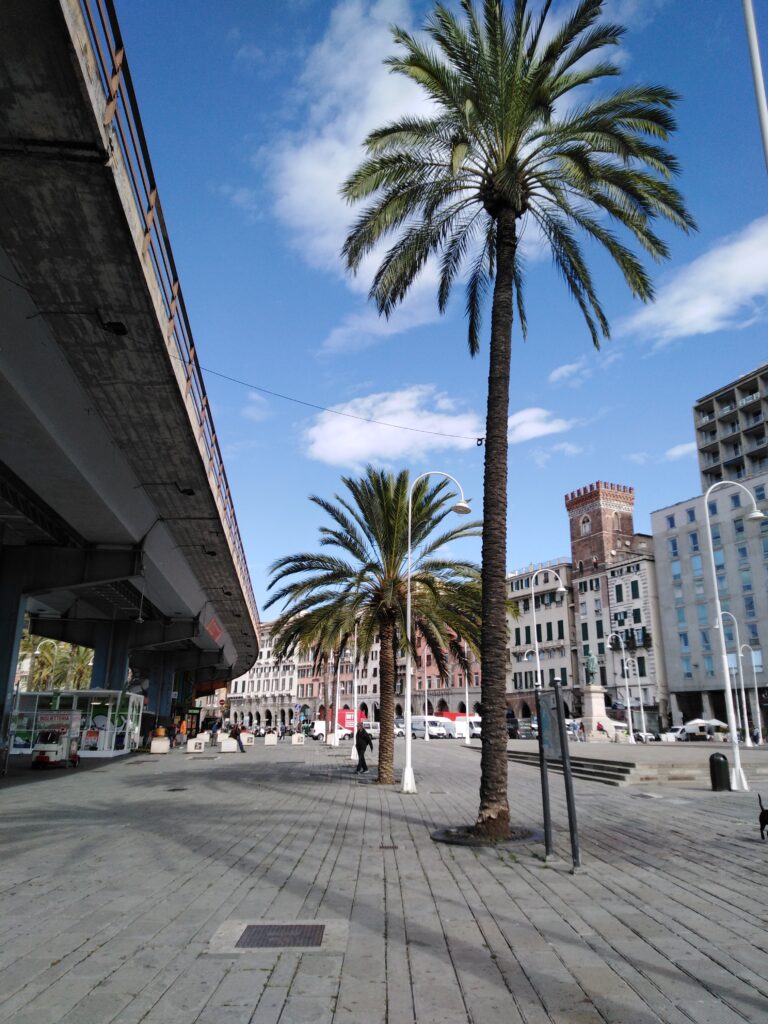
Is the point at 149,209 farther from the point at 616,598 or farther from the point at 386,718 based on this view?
the point at 616,598

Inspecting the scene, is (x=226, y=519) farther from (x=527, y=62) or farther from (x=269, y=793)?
(x=527, y=62)

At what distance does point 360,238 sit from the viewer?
14172mm

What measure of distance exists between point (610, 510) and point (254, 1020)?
326 feet

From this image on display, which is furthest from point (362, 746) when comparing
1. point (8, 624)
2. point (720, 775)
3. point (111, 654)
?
point (111, 654)

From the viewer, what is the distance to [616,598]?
88375 mm

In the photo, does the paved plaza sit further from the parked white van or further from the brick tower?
the brick tower

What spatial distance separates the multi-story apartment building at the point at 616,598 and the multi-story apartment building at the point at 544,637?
1.56 metres

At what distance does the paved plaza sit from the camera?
466cm

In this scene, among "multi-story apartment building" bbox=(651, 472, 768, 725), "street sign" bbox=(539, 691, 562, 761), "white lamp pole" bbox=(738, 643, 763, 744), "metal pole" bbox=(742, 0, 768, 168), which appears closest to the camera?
"metal pole" bbox=(742, 0, 768, 168)

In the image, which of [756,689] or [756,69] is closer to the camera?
[756,69]

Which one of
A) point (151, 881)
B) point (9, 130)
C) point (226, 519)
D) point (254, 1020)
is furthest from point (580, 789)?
point (9, 130)

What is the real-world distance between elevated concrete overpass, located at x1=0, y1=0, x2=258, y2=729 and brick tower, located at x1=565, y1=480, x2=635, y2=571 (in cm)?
7625

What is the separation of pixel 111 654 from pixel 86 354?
2936cm

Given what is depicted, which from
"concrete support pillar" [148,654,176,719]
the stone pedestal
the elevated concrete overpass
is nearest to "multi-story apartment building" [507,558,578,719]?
the stone pedestal
